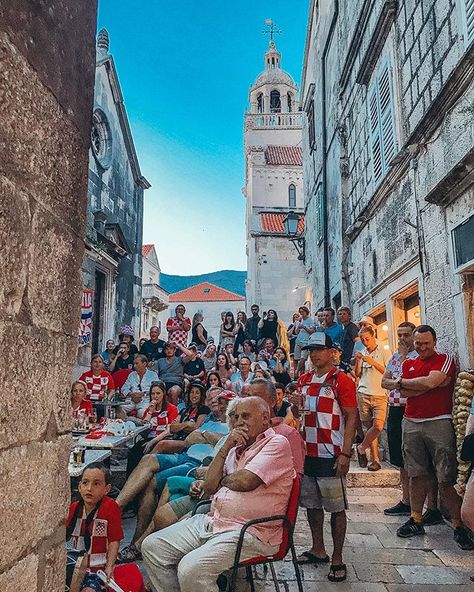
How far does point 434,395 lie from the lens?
15.1 feet

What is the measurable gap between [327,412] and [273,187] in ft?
100.0

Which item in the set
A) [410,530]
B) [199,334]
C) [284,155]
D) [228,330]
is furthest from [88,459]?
[284,155]

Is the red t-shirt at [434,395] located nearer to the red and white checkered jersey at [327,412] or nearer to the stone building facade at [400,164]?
the stone building facade at [400,164]

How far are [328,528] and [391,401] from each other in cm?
152

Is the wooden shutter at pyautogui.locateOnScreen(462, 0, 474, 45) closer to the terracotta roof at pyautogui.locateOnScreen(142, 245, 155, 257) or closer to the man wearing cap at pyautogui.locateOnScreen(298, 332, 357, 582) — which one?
the man wearing cap at pyautogui.locateOnScreen(298, 332, 357, 582)

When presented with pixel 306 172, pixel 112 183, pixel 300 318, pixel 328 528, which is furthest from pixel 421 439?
pixel 306 172

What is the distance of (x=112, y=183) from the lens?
15.3 m

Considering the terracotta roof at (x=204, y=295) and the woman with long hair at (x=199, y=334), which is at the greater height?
the terracotta roof at (x=204, y=295)

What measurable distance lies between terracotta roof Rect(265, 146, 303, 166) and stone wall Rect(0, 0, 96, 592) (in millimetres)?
32876

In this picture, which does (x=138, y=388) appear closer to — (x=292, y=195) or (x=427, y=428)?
(x=427, y=428)

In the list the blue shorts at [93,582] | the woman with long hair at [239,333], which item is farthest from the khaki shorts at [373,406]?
the woman with long hair at [239,333]

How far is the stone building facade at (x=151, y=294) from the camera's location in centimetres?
3306

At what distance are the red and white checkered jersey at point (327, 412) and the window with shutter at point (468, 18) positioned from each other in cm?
352

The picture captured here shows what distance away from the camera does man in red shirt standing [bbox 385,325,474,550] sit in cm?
447
